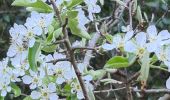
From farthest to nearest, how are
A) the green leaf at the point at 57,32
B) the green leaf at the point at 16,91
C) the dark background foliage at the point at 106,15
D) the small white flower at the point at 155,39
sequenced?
1. the dark background foliage at the point at 106,15
2. the green leaf at the point at 16,91
3. the green leaf at the point at 57,32
4. the small white flower at the point at 155,39

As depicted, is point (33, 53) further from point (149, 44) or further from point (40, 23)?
point (149, 44)

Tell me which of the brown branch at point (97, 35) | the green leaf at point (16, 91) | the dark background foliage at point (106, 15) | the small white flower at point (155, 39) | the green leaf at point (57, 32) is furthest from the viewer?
the dark background foliage at point (106, 15)

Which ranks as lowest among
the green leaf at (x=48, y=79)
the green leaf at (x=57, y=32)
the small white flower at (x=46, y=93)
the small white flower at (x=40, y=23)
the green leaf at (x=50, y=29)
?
the small white flower at (x=46, y=93)

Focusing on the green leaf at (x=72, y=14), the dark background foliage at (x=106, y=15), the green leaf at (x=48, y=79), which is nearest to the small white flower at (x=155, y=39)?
the green leaf at (x=72, y=14)

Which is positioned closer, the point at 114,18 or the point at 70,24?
the point at 70,24

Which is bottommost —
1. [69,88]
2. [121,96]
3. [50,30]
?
[121,96]

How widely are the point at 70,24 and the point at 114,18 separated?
0.61 m

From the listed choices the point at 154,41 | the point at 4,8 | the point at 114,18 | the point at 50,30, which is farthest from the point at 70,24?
the point at 4,8

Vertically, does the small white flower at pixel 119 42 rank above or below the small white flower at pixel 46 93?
above

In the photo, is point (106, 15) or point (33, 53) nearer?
point (33, 53)

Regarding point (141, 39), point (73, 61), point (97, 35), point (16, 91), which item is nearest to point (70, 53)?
point (73, 61)

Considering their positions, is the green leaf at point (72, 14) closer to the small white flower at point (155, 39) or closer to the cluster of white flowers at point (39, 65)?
the cluster of white flowers at point (39, 65)

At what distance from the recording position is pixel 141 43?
0.86m

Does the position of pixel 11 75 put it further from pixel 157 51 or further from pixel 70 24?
pixel 157 51
